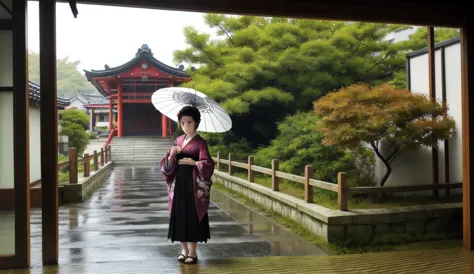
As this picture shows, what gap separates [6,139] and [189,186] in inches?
78.5

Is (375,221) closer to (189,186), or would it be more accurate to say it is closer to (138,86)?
(189,186)

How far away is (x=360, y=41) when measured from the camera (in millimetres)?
16500

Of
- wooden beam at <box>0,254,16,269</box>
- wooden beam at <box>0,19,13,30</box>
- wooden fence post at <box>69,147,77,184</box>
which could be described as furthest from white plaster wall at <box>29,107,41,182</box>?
wooden beam at <box>0,19,13,30</box>

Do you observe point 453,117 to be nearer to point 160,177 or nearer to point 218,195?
point 218,195

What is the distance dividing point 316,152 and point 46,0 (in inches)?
257

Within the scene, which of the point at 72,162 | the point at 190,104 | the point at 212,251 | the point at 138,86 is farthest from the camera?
the point at 138,86

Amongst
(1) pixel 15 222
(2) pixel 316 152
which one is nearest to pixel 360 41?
(2) pixel 316 152

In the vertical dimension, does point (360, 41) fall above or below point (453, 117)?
above

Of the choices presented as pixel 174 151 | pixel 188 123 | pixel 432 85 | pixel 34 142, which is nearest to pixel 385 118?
pixel 432 85

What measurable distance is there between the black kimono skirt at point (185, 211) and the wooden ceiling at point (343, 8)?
1.68 meters

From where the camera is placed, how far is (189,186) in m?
4.75

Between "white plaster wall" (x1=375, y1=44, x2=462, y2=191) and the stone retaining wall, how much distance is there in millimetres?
994

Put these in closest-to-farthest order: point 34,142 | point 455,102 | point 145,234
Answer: point 145,234 < point 455,102 < point 34,142

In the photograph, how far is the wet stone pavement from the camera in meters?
5.24
